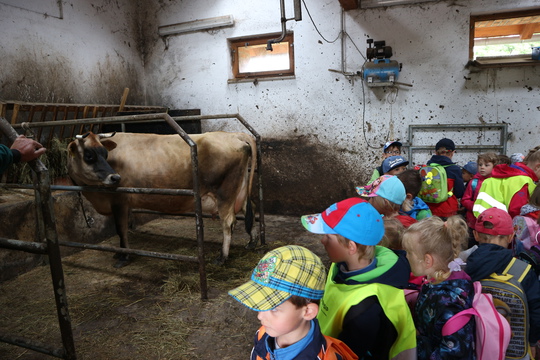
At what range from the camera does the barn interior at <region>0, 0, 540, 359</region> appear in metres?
4.37

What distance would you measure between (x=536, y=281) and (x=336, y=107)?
4285mm

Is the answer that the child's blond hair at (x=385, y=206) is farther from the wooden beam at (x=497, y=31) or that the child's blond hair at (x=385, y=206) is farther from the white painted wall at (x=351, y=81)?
the wooden beam at (x=497, y=31)

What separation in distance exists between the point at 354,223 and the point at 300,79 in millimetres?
4614

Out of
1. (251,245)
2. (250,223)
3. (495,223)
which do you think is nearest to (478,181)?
(495,223)

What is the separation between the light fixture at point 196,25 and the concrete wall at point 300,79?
10 cm

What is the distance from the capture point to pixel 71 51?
5.23 metres

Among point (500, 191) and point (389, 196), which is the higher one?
point (389, 196)

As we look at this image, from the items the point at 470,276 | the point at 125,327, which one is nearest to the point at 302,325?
the point at 470,276

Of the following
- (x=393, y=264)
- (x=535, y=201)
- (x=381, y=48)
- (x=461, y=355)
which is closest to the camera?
(x=461, y=355)

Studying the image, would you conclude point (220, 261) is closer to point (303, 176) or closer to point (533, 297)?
point (303, 176)

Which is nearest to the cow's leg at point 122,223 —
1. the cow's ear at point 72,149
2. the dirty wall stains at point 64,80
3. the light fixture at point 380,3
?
the cow's ear at point 72,149

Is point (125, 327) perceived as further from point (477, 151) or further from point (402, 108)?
point (477, 151)

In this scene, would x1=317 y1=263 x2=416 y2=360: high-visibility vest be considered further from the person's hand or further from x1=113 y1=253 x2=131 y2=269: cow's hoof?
x1=113 y1=253 x2=131 y2=269: cow's hoof

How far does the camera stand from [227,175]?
398 centimetres
